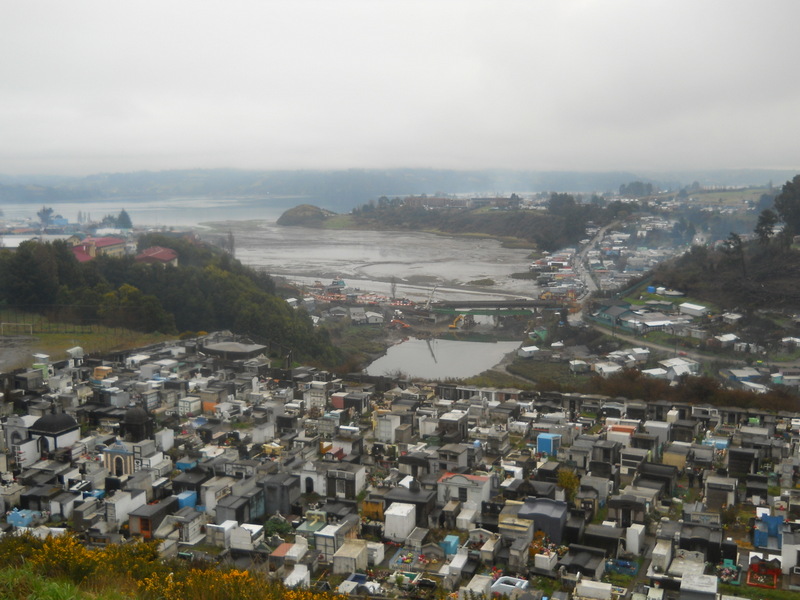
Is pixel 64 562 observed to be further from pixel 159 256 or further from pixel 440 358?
pixel 159 256

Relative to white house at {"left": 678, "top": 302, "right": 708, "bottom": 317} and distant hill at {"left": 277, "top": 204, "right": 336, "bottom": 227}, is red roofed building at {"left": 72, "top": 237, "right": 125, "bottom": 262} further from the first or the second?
distant hill at {"left": 277, "top": 204, "right": 336, "bottom": 227}

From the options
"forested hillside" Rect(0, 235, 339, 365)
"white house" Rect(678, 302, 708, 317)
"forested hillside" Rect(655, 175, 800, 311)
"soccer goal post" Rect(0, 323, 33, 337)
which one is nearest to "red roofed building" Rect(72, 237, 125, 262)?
"forested hillside" Rect(0, 235, 339, 365)

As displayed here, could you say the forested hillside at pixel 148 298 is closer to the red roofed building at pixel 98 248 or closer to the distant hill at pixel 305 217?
the red roofed building at pixel 98 248

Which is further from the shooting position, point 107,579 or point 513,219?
point 513,219

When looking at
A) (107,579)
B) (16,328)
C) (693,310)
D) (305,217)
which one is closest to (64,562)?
(107,579)

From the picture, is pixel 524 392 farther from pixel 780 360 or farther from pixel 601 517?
pixel 780 360

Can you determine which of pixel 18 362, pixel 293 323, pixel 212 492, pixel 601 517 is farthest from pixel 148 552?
pixel 293 323
